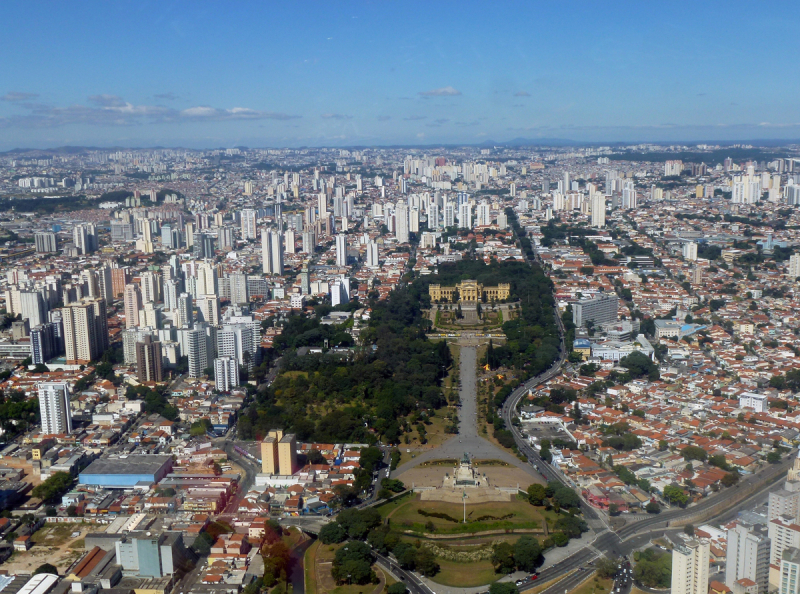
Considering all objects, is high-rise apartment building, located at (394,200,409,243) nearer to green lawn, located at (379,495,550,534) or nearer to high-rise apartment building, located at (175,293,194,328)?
high-rise apartment building, located at (175,293,194,328)

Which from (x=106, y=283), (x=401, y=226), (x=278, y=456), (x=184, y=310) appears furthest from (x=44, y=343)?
(x=401, y=226)

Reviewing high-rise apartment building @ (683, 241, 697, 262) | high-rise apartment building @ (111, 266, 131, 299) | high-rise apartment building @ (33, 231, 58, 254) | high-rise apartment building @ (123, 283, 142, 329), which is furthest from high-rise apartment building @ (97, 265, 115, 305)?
high-rise apartment building @ (683, 241, 697, 262)

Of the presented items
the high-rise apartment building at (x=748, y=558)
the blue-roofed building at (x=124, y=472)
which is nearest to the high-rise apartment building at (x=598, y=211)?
the blue-roofed building at (x=124, y=472)

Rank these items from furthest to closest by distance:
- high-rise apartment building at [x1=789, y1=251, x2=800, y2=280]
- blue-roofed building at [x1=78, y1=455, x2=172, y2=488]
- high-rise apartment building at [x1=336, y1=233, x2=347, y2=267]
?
high-rise apartment building at [x1=336, y1=233, x2=347, y2=267] → high-rise apartment building at [x1=789, y1=251, x2=800, y2=280] → blue-roofed building at [x1=78, y1=455, x2=172, y2=488]

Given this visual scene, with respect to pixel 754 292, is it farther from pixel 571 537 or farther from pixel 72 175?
pixel 72 175

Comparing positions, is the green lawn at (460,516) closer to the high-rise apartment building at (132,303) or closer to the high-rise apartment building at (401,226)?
the high-rise apartment building at (132,303)

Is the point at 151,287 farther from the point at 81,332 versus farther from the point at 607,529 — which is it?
the point at 607,529
